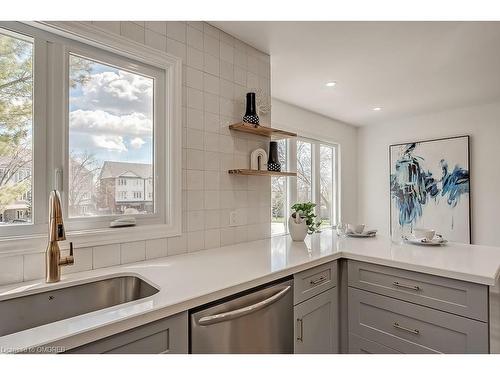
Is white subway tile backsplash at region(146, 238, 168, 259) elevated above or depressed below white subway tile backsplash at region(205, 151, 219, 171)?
below

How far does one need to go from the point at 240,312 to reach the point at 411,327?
92cm

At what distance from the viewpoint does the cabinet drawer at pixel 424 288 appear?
1258mm

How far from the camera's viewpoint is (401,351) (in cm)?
147

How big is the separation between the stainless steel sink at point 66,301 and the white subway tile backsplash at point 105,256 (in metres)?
0.14

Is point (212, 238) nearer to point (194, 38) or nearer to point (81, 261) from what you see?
point (81, 261)

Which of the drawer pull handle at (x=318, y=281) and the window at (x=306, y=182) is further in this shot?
the window at (x=306, y=182)

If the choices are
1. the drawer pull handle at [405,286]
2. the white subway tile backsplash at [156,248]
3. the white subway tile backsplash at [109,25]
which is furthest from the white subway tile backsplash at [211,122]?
the drawer pull handle at [405,286]

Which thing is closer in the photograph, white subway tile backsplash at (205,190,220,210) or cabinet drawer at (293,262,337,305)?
cabinet drawer at (293,262,337,305)

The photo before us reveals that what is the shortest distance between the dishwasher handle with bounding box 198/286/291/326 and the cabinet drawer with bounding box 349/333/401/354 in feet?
2.10

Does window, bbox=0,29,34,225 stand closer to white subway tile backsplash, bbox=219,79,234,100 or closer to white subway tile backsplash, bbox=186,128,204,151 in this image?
white subway tile backsplash, bbox=186,128,204,151

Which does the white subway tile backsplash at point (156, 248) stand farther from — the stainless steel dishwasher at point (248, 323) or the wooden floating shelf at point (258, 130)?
the wooden floating shelf at point (258, 130)

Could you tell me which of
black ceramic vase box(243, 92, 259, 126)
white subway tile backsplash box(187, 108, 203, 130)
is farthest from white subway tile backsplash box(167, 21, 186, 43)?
black ceramic vase box(243, 92, 259, 126)

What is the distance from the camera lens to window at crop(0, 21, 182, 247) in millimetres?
1237

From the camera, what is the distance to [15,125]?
1.23m
